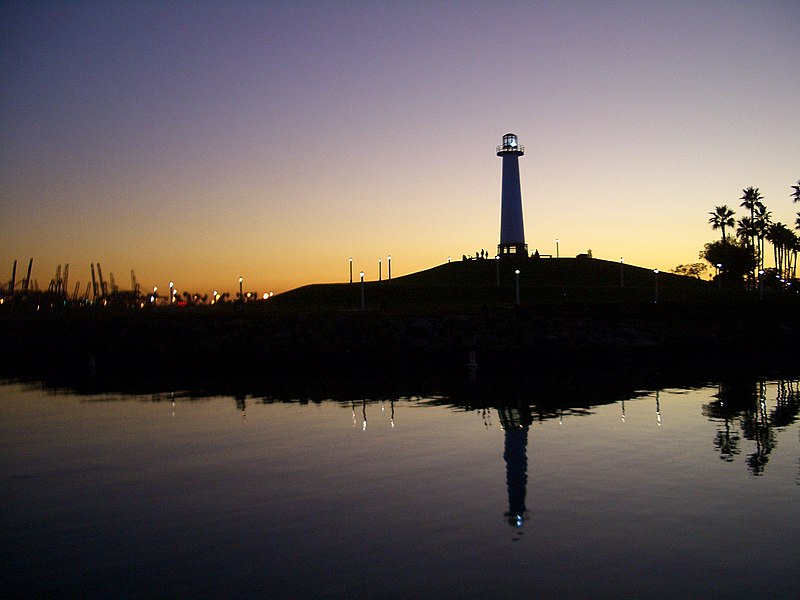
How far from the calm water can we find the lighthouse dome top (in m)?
91.6

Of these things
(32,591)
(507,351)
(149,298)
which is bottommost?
(32,591)

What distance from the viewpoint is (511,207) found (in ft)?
387

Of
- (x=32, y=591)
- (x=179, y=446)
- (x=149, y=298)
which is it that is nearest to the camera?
(x=32, y=591)

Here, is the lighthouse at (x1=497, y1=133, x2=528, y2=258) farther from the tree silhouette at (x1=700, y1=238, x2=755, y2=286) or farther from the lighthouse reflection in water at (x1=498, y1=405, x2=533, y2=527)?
the lighthouse reflection in water at (x1=498, y1=405, x2=533, y2=527)

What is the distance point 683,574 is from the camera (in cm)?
1299

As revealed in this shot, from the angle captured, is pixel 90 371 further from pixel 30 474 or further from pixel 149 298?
pixel 149 298

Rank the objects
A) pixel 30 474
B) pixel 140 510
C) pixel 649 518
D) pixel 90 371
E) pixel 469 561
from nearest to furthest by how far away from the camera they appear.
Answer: pixel 469 561
pixel 649 518
pixel 140 510
pixel 30 474
pixel 90 371

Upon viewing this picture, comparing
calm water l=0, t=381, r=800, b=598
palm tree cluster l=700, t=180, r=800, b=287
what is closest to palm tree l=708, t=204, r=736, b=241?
palm tree cluster l=700, t=180, r=800, b=287

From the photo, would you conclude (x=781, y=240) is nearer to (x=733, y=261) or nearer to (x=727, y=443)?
(x=733, y=261)

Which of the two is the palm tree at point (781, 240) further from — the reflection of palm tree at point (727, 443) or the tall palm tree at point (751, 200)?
the reflection of palm tree at point (727, 443)

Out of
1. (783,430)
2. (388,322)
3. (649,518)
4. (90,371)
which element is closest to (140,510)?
(649,518)

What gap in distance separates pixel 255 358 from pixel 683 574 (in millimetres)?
47629

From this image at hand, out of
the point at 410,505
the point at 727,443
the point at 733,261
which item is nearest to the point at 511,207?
the point at 733,261

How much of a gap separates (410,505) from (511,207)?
104 meters
